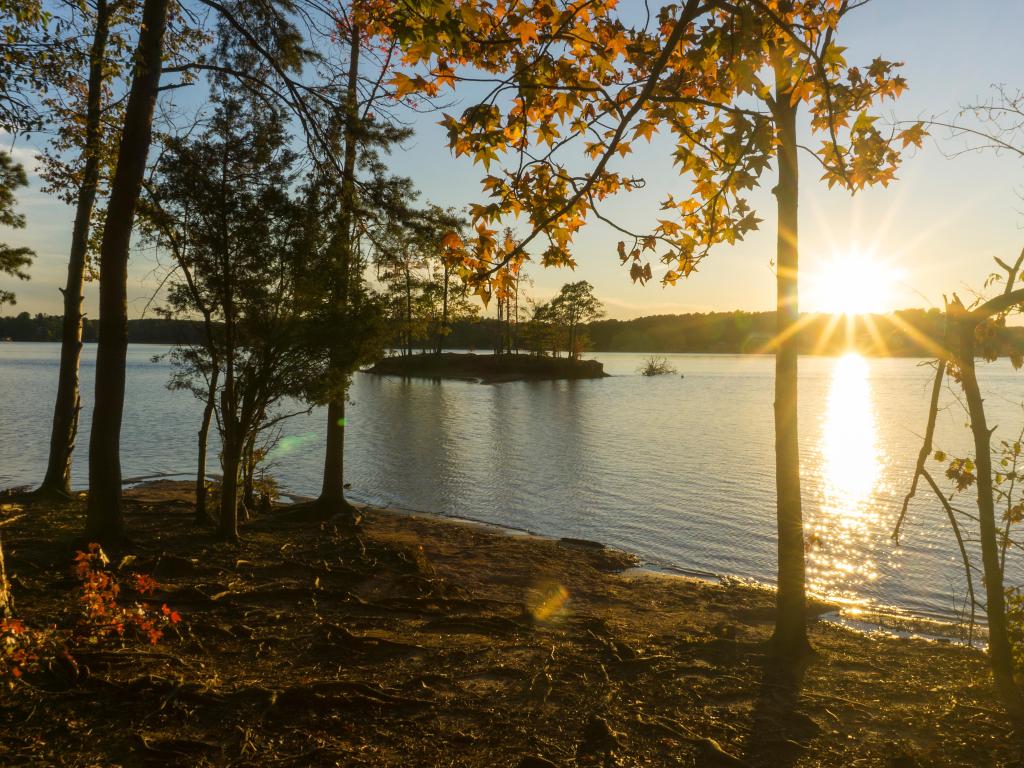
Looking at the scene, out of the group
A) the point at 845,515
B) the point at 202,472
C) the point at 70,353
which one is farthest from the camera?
the point at 845,515

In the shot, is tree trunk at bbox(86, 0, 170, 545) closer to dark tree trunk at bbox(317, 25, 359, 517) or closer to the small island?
dark tree trunk at bbox(317, 25, 359, 517)

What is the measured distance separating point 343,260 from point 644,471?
18.7 metres

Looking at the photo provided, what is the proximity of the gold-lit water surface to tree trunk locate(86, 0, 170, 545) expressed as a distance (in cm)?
999

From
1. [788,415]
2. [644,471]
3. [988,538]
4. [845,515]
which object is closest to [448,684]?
[788,415]

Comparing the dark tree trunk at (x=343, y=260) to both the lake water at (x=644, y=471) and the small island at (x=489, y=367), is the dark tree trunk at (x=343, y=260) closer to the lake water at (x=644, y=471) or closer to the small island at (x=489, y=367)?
the lake water at (x=644, y=471)

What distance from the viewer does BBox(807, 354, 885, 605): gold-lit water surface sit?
14742mm

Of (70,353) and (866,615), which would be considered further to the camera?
(70,353)

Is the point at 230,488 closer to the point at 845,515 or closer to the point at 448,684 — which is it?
the point at 448,684

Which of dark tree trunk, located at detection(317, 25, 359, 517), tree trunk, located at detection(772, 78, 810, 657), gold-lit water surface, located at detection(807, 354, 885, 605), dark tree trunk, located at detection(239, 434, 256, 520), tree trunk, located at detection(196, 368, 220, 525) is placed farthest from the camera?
gold-lit water surface, located at detection(807, 354, 885, 605)

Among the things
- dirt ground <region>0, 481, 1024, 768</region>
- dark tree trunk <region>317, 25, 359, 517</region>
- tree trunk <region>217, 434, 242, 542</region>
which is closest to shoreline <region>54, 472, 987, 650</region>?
dirt ground <region>0, 481, 1024, 768</region>

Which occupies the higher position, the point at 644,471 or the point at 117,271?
the point at 117,271

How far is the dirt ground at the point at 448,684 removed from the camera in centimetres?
511

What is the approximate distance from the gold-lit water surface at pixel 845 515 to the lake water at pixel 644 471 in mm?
→ 72

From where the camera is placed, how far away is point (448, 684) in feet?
21.6
